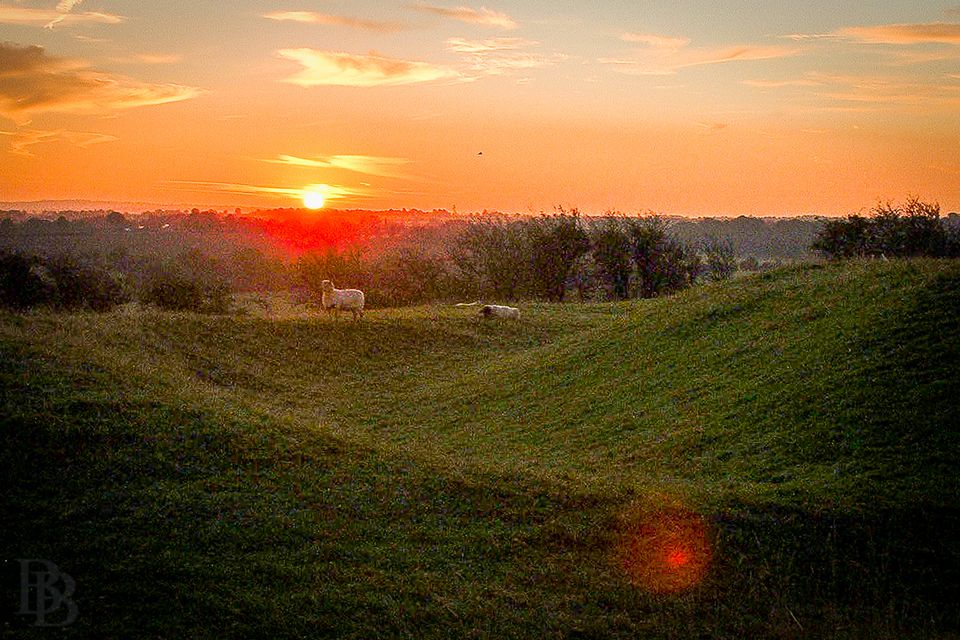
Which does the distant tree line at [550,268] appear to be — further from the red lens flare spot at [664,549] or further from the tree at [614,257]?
the red lens flare spot at [664,549]

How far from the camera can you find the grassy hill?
6.62 meters

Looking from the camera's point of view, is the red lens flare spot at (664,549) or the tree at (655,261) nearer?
the red lens flare spot at (664,549)

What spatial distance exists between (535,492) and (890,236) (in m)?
28.0

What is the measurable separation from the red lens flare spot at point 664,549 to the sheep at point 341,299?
1629cm

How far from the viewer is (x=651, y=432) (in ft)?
40.8

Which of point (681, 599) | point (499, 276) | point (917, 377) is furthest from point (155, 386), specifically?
point (499, 276)

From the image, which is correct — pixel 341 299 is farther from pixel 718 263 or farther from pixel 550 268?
pixel 718 263

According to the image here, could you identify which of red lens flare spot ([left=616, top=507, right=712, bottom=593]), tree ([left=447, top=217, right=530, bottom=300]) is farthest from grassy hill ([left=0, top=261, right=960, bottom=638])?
tree ([left=447, top=217, right=530, bottom=300])

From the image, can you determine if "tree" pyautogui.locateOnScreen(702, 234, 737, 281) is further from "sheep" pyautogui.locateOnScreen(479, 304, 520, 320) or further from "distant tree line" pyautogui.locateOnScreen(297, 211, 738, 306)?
"sheep" pyautogui.locateOnScreen(479, 304, 520, 320)

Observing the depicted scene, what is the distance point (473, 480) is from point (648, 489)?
2.20 metres

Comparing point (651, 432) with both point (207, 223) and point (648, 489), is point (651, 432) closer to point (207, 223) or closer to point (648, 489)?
point (648, 489)

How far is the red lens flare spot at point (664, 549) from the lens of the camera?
726 centimetres

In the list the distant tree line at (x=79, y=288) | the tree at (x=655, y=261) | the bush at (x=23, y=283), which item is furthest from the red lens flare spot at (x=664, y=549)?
the tree at (x=655, y=261)

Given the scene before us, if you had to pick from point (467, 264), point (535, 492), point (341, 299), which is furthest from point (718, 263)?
point (535, 492)
